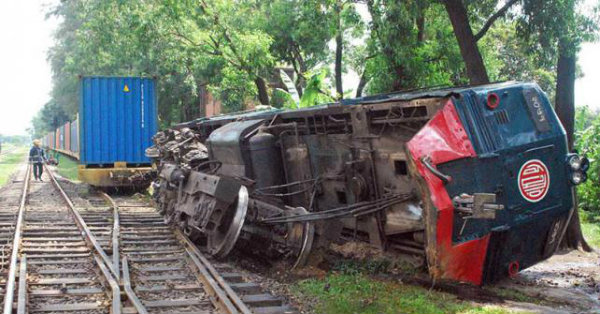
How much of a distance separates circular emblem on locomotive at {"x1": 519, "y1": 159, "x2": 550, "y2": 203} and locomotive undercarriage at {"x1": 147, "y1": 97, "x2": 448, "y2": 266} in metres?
1.13

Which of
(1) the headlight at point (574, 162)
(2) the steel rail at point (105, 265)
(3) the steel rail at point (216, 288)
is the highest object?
(1) the headlight at point (574, 162)

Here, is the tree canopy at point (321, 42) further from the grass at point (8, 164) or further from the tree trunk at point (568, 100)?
the grass at point (8, 164)

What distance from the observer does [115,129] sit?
17.1 meters

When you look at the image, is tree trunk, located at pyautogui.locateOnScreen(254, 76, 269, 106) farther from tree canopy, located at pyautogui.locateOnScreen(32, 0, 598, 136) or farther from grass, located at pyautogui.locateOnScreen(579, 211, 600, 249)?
grass, located at pyautogui.locateOnScreen(579, 211, 600, 249)

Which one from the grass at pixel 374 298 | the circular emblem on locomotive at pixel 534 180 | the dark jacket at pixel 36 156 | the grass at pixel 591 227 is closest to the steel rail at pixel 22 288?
the grass at pixel 374 298

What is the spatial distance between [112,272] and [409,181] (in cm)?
377

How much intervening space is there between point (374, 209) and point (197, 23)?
45.5 ft

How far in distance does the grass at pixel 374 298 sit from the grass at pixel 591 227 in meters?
5.31

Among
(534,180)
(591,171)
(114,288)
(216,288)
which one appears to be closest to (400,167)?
(534,180)

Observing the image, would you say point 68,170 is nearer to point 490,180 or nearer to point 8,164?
point 8,164

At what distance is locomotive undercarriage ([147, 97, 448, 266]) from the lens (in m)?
7.08

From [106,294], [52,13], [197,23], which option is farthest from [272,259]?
[52,13]

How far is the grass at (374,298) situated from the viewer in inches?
240

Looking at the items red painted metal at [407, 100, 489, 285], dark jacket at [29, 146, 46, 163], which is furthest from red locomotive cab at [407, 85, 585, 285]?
dark jacket at [29, 146, 46, 163]
